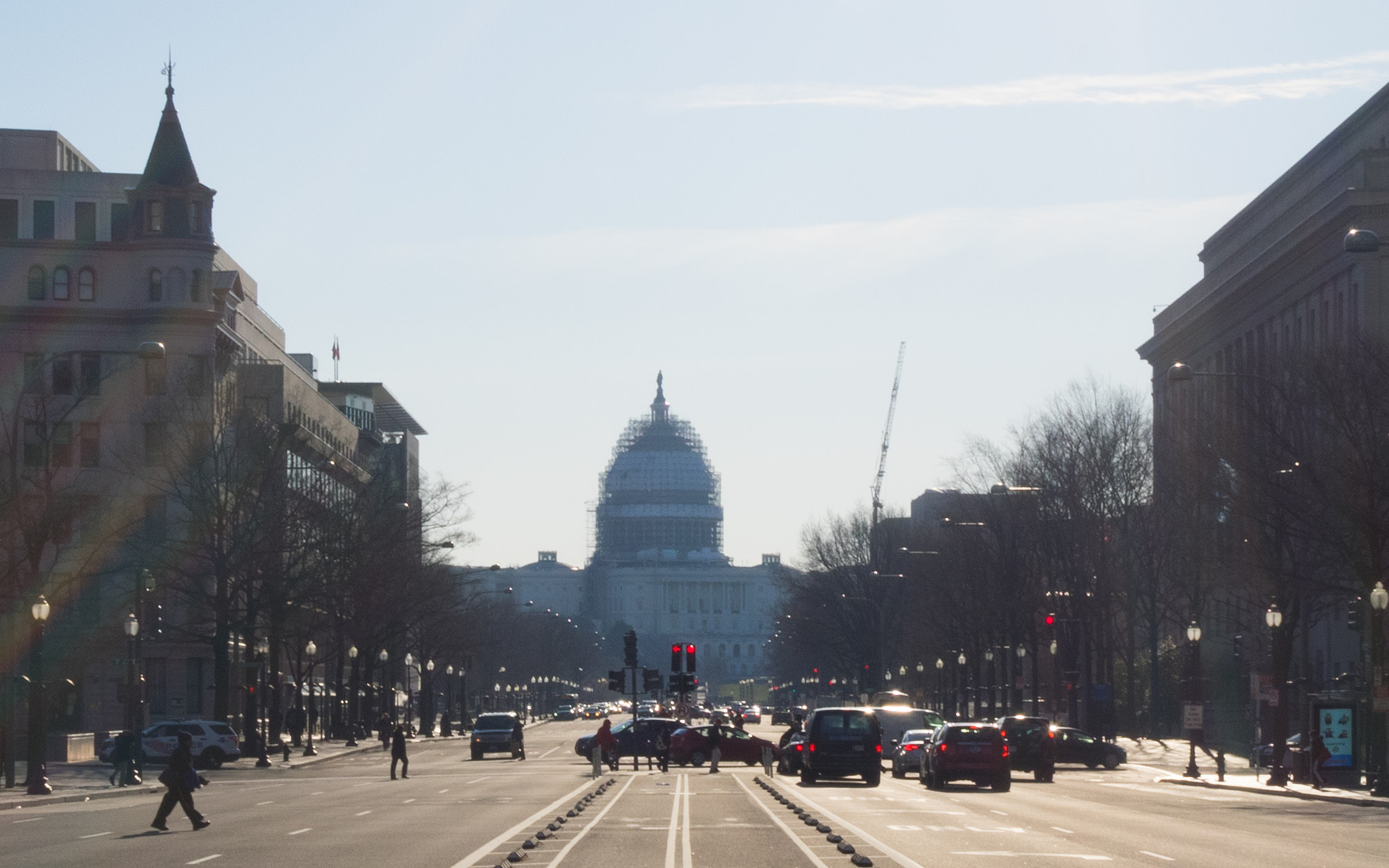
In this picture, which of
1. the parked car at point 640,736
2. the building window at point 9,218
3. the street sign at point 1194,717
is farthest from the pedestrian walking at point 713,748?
the building window at point 9,218

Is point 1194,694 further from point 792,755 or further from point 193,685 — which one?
point 193,685

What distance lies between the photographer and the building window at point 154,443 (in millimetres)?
85938

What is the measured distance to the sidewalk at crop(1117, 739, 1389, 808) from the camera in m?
46.6

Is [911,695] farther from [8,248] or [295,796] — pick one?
[295,796]

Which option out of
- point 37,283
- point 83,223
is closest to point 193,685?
point 37,283

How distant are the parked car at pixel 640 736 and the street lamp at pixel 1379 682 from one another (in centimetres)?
2413

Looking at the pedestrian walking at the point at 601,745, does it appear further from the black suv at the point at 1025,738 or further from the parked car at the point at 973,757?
the black suv at the point at 1025,738

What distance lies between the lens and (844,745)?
171 ft

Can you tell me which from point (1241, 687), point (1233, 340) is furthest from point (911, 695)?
point (1241, 687)

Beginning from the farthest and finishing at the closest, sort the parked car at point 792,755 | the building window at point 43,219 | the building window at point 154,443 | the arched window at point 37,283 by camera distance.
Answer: the building window at point 43,219, the arched window at point 37,283, the building window at point 154,443, the parked car at point 792,755

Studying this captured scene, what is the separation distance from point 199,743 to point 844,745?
25833 millimetres

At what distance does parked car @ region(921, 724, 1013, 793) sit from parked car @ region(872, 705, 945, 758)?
18.7 metres

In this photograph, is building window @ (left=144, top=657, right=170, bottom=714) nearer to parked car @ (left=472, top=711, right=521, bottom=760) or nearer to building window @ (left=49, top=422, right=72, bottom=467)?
building window @ (left=49, top=422, right=72, bottom=467)

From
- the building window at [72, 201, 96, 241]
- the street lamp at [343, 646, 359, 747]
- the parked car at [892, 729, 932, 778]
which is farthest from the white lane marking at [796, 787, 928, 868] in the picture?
the building window at [72, 201, 96, 241]
